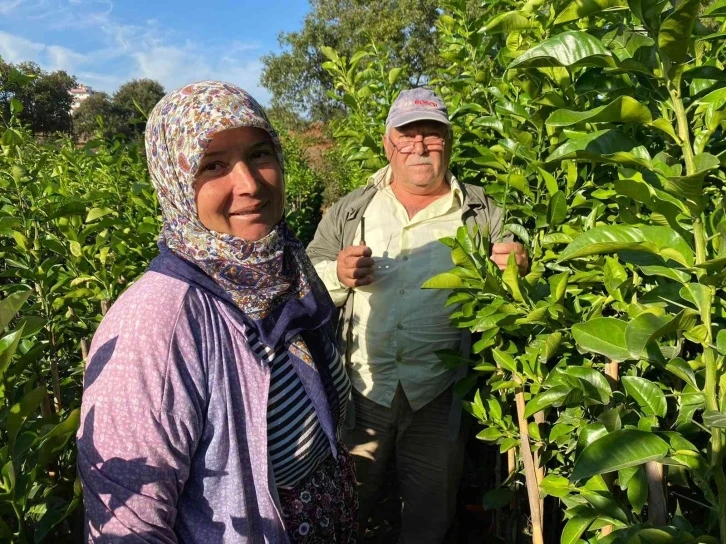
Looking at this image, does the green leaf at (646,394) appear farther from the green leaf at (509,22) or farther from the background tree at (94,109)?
the background tree at (94,109)

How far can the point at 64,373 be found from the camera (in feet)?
8.26

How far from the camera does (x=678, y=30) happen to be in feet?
2.69

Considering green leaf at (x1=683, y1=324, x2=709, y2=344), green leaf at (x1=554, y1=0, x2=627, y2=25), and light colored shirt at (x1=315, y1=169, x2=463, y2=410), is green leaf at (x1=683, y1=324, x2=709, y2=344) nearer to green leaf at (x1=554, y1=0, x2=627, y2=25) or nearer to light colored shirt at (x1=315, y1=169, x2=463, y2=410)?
green leaf at (x1=554, y1=0, x2=627, y2=25)

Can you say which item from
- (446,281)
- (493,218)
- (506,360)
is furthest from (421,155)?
(506,360)

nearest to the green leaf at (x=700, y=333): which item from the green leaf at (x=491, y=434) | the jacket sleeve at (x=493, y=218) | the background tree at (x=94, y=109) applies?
the green leaf at (x=491, y=434)

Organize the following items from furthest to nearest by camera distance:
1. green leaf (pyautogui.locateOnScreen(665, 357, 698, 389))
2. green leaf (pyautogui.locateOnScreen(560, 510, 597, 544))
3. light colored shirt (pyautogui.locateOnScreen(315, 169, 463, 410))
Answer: light colored shirt (pyautogui.locateOnScreen(315, 169, 463, 410)) < green leaf (pyautogui.locateOnScreen(560, 510, 597, 544)) < green leaf (pyautogui.locateOnScreen(665, 357, 698, 389))

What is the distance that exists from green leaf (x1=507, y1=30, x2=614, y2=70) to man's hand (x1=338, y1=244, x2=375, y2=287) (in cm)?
148

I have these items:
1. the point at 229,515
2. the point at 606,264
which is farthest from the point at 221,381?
the point at 606,264

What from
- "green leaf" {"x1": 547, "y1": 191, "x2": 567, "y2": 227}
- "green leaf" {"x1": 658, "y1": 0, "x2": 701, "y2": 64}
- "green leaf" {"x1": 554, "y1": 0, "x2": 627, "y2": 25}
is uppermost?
"green leaf" {"x1": 554, "y1": 0, "x2": 627, "y2": 25}

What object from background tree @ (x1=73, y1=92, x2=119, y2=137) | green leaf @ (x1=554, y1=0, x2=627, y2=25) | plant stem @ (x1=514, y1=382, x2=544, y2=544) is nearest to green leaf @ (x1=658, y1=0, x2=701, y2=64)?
green leaf @ (x1=554, y1=0, x2=627, y2=25)

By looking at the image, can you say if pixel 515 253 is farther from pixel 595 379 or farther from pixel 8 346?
pixel 8 346

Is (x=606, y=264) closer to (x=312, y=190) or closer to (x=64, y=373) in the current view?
(x=64, y=373)

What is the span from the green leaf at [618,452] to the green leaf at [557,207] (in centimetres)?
76

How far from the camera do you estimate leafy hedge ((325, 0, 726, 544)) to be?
3.05ft
